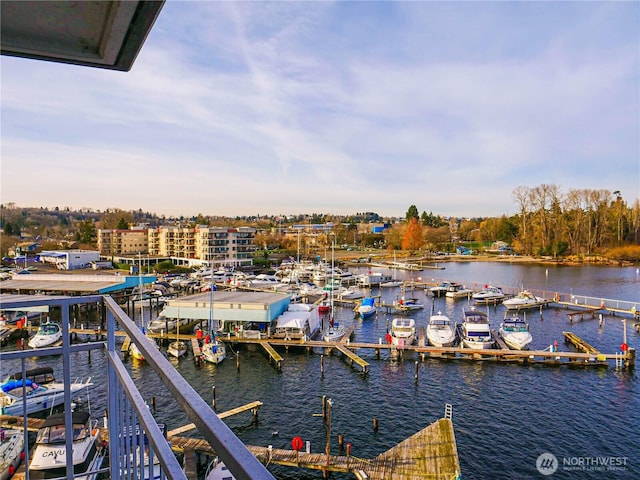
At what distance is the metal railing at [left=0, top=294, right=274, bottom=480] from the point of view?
2.00ft

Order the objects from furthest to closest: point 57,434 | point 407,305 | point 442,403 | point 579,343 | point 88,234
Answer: point 88,234
point 407,305
point 579,343
point 442,403
point 57,434

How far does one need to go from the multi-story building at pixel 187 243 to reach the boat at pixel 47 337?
83.9 feet

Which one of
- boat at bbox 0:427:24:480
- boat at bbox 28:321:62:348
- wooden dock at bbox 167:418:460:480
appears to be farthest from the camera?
boat at bbox 28:321:62:348

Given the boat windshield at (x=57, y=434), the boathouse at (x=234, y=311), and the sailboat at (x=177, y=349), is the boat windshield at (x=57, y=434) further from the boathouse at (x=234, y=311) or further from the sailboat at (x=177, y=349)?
the boathouse at (x=234, y=311)

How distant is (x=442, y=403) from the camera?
12438 millimetres

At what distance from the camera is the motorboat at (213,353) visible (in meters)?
15.9

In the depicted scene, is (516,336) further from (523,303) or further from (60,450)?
(60,450)

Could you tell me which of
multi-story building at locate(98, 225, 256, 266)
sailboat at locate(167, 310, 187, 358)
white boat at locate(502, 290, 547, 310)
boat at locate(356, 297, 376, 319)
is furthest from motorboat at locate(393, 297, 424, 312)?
multi-story building at locate(98, 225, 256, 266)

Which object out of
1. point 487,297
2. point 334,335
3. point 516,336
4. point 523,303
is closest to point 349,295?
point 487,297

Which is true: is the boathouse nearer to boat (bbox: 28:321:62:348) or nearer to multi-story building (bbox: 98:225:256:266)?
boat (bbox: 28:321:62:348)

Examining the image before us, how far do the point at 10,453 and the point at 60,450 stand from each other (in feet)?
3.87

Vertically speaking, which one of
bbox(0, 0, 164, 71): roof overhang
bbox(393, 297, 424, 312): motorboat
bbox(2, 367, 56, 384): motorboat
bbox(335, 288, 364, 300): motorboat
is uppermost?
bbox(0, 0, 164, 71): roof overhang

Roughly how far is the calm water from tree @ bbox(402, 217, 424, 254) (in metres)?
45.5

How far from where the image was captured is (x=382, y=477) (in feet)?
27.5
